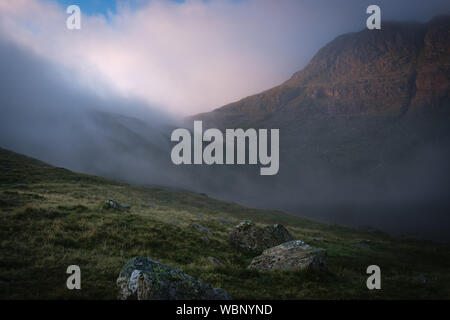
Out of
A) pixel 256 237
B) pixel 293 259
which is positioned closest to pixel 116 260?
pixel 293 259

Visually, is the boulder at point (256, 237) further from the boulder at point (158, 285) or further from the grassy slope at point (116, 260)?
the boulder at point (158, 285)

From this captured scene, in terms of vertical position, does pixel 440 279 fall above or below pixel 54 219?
below

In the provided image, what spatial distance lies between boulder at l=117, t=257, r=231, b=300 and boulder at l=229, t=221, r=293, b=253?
11.8 meters

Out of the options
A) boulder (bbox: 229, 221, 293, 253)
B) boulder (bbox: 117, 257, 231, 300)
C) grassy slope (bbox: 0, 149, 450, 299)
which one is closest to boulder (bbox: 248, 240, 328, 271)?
grassy slope (bbox: 0, 149, 450, 299)

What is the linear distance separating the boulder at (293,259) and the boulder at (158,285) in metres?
5.75

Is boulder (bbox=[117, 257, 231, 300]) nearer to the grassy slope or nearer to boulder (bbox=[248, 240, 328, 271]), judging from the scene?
the grassy slope

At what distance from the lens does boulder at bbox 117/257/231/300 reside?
729cm

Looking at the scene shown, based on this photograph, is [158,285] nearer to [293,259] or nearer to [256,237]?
[293,259]

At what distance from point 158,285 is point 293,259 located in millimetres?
8679

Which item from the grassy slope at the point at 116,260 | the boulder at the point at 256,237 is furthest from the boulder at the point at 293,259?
the boulder at the point at 256,237
